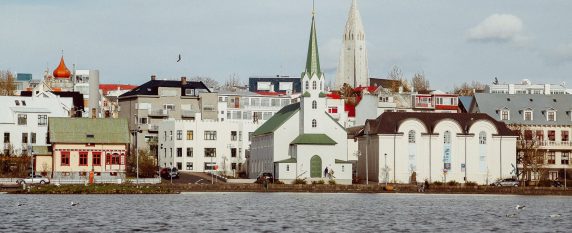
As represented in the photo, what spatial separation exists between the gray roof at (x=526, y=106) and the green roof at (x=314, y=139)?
27787 millimetres

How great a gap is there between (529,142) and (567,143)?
646 cm

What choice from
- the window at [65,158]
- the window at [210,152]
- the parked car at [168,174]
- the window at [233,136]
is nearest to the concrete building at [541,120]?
the window at [233,136]

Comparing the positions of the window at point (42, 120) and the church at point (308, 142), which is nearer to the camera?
the church at point (308, 142)

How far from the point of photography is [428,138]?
14888cm

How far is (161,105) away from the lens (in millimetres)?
178625

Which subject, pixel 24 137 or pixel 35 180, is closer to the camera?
pixel 35 180

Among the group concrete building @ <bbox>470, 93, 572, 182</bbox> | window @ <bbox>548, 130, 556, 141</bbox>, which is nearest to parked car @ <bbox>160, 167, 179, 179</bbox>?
concrete building @ <bbox>470, 93, 572, 182</bbox>

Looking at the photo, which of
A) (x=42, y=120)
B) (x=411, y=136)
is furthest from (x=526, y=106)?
(x=42, y=120)

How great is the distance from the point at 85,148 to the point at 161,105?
105 ft

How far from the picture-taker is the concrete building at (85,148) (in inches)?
5763

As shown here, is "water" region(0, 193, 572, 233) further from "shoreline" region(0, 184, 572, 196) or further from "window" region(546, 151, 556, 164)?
"window" region(546, 151, 556, 164)

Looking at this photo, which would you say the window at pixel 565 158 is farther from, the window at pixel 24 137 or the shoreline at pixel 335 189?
the window at pixel 24 137

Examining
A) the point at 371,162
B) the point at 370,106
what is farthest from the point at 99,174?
the point at 370,106

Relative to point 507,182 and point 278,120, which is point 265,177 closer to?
point 278,120
